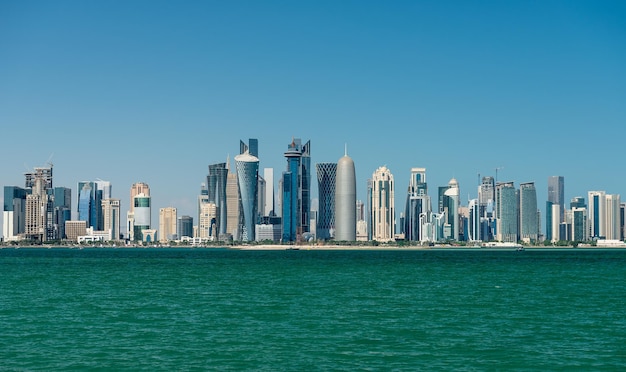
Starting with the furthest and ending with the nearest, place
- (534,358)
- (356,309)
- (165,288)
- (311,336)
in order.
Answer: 1. (165,288)
2. (356,309)
3. (311,336)
4. (534,358)

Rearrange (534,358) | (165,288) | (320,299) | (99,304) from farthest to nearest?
1. (165,288)
2. (320,299)
3. (99,304)
4. (534,358)

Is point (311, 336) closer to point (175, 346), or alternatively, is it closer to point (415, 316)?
point (175, 346)

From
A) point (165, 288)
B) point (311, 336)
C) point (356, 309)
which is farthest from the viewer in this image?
point (165, 288)

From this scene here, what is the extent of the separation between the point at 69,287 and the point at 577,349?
71326 millimetres

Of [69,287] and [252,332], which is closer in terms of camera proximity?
[252,332]

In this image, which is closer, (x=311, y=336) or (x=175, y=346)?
(x=175, y=346)

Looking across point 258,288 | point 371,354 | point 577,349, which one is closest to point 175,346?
point 371,354

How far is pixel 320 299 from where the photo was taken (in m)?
83.4

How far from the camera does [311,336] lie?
181 ft

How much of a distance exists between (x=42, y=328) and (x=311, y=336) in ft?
68.0

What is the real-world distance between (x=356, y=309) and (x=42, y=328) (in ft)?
90.5

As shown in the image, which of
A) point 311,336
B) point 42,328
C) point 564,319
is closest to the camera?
point 311,336

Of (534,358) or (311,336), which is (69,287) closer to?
(311,336)

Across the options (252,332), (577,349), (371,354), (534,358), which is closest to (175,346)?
(252,332)
